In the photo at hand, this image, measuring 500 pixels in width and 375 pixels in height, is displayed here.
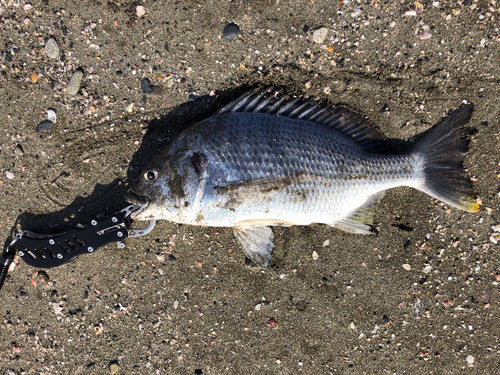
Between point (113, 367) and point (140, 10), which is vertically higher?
point (140, 10)

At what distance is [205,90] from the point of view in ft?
9.23

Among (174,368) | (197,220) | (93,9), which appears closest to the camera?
(197,220)

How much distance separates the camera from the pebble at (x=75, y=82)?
108 inches

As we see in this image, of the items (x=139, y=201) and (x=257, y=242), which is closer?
(x=139, y=201)

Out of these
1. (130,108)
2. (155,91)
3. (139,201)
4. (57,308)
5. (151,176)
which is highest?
(155,91)

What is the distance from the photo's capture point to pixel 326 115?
2820 mm

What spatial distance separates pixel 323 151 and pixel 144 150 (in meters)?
1.89

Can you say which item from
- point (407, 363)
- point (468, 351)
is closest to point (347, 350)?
point (407, 363)

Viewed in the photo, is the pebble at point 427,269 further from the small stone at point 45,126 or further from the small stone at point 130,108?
the small stone at point 45,126

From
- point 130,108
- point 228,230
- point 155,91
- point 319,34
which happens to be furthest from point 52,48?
point 319,34

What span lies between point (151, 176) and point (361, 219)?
2.20 metres

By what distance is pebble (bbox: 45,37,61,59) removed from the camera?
2707mm

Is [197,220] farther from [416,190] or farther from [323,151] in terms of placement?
[416,190]

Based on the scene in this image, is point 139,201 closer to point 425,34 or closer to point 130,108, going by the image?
point 130,108
